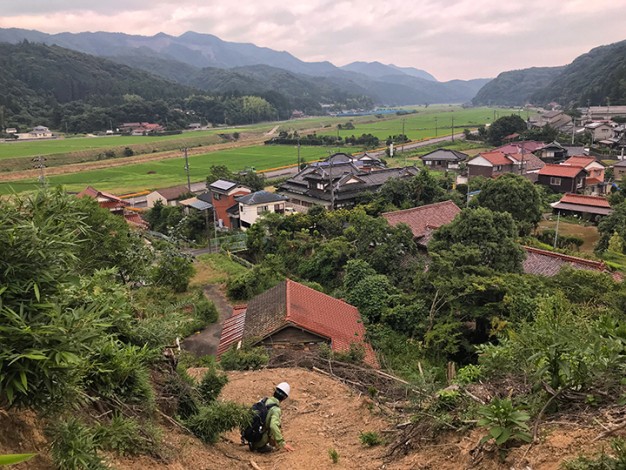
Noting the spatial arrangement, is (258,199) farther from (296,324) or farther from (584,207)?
(584,207)

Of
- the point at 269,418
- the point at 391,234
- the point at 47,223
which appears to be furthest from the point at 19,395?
the point at 391,234

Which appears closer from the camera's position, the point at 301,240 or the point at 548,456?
the point at 548,456

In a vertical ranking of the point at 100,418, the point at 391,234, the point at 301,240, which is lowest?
the point at 301,240

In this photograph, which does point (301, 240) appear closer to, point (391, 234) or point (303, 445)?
point (391, 234)

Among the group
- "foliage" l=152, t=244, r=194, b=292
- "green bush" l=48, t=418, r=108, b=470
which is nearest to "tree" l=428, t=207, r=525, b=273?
"green bush" l=48, t=418, r=108, b=470

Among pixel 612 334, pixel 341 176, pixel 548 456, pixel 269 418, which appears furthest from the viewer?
pixel 341 176

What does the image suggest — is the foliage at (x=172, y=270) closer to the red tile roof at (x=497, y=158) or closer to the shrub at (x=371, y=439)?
the shrub at (x=371, y=439)

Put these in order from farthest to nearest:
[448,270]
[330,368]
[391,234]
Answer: [391,234] → [448,270] → [330,368]
